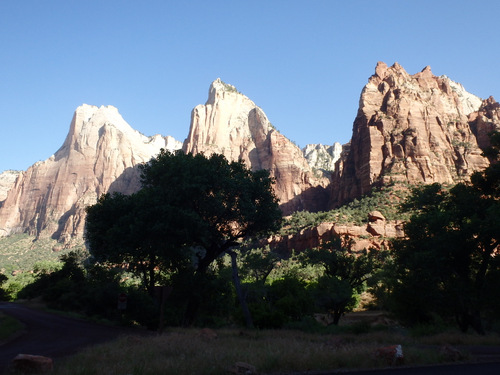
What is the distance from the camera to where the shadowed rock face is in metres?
103

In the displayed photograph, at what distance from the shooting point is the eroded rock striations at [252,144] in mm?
152375

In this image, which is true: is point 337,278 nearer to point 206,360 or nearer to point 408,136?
point 206,360

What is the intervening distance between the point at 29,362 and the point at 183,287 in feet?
47.2

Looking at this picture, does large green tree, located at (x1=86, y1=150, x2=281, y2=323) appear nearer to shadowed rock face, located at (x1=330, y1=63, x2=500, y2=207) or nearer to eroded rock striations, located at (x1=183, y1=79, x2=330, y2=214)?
shadowed rock face, located at (x1=330, y1=63, x2=500, y2=207)

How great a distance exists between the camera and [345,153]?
137 meters

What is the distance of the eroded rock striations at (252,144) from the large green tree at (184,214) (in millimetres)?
121503

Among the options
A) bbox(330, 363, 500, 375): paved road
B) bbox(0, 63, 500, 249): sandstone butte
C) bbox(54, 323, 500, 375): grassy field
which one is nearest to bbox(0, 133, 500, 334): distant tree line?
bbox(54, 323, 500, 375): grassy field

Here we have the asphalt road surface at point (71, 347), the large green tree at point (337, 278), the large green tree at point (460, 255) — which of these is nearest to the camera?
the asphalt road surface at point (71, 347)

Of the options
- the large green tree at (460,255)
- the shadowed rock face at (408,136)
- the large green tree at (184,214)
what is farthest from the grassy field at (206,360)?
the shadowed rock face at (408,136)

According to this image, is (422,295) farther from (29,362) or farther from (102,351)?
(29,362)

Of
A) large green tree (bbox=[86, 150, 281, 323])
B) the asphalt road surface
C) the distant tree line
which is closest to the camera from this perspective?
the asphalt road surface

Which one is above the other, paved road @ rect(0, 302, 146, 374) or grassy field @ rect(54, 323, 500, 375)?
grassy field @ rect(54, 323, 500, 375)

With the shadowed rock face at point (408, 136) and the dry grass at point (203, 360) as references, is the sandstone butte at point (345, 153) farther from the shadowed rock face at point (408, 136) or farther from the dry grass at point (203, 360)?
the dry grass at point (203, 360)

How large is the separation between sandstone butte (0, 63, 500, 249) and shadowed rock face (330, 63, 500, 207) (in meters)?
0.30
